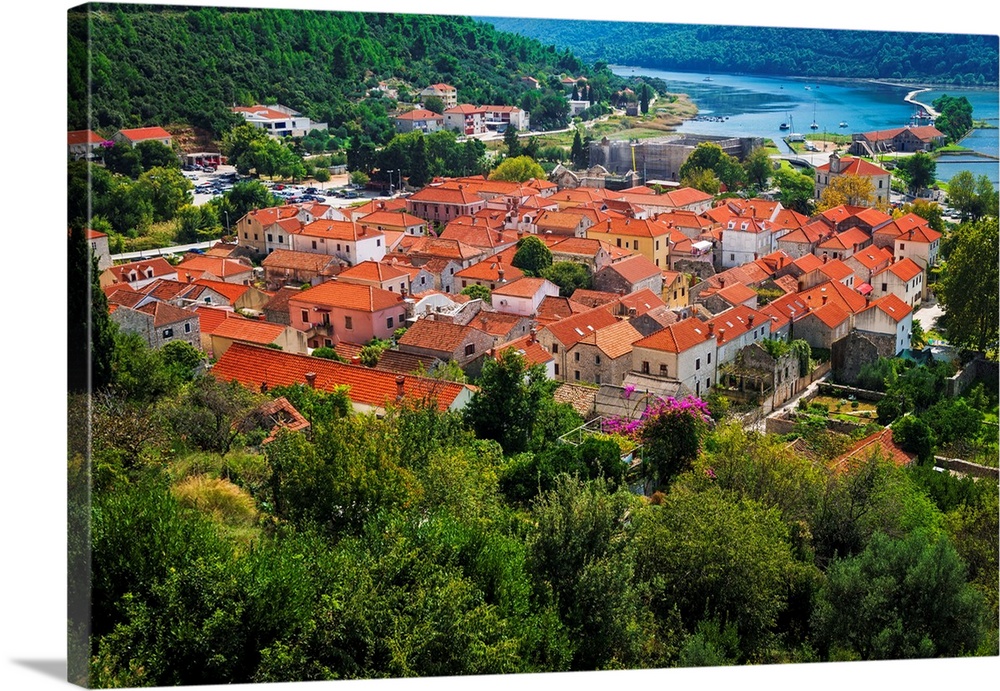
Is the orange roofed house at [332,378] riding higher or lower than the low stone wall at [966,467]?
higher

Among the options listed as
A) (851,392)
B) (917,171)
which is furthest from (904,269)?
(917,171)

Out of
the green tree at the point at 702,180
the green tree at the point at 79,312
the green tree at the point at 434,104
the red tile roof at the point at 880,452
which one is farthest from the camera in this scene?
the green tree at the point at 434,104

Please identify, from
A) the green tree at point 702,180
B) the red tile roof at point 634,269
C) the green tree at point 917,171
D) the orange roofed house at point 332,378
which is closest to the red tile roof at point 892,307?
the red tile roof at point 634,269

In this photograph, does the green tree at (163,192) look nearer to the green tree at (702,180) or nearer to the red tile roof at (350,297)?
the red tile roof at (350,297)

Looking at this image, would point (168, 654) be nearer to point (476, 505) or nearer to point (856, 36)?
point (476, 505)

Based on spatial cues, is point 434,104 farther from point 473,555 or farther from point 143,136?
point 473,555

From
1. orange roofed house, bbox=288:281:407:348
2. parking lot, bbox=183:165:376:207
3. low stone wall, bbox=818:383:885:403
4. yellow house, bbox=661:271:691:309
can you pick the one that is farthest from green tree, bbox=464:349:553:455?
parking lot, bbox=183:165:376:207

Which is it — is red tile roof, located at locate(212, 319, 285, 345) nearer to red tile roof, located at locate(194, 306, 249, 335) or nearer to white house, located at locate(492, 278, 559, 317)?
red tile roof, located at locate(194, 306, 249, 335)
